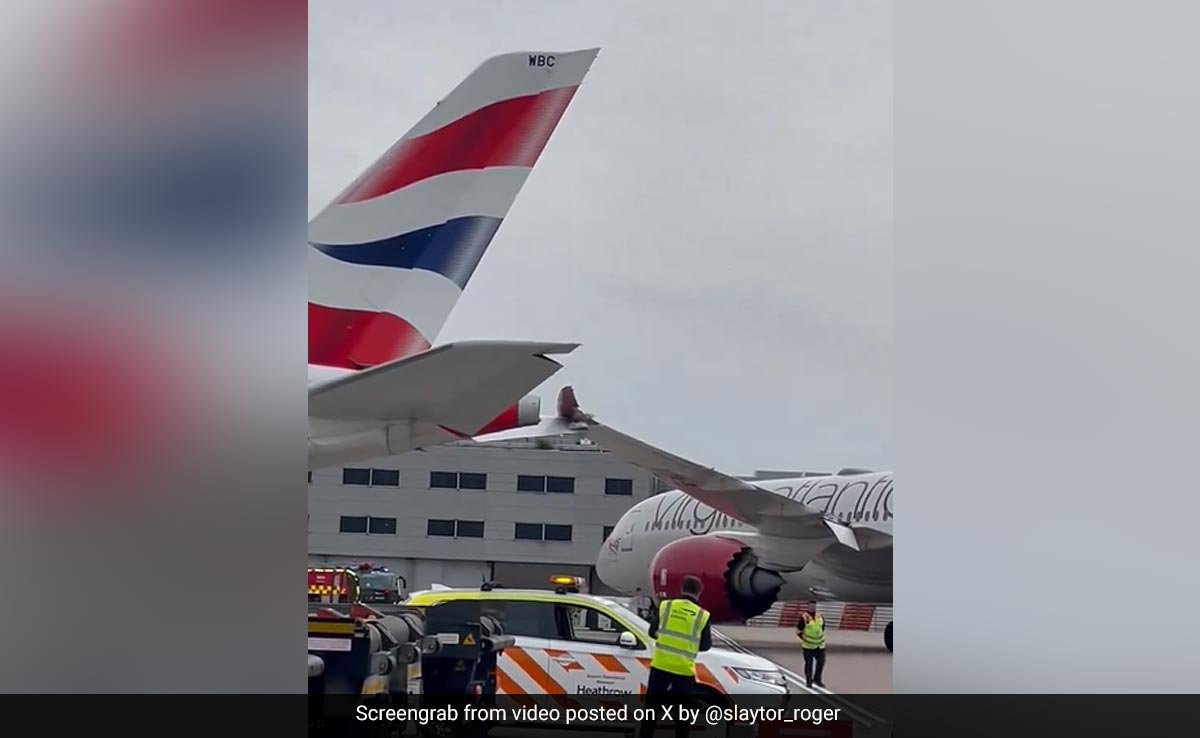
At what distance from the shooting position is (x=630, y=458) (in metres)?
10.6

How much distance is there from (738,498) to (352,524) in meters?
3.77

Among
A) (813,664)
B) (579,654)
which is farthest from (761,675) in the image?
(813,664)

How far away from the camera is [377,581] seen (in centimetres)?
1326

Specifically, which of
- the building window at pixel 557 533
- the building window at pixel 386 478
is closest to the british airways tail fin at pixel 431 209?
the building window at pixel 386 478

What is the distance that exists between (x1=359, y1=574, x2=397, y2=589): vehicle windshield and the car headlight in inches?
313

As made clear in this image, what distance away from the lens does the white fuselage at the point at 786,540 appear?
420 inches

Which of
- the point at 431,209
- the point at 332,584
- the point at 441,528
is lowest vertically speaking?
the point at 332,584

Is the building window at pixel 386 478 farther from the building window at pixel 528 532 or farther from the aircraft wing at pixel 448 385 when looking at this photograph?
the aircraft wing at pixel 448 385

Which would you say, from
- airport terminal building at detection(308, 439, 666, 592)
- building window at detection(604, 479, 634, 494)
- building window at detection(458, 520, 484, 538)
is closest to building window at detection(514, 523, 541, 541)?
airport terminal building at detection(308, 439, 666, 592)

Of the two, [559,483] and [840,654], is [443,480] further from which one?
[840,654]

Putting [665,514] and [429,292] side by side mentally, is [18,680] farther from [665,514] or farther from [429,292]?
[665,514]

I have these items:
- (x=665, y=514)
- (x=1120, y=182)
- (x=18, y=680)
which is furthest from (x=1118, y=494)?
(x=665, y=514)

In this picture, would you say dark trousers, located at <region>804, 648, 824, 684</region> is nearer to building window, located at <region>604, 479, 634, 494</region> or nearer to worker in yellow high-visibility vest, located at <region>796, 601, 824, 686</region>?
worker in yellow high-visibility vest, located at <region>796, 601, 824, 686</region>

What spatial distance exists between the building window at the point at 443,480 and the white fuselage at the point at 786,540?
293 cm
